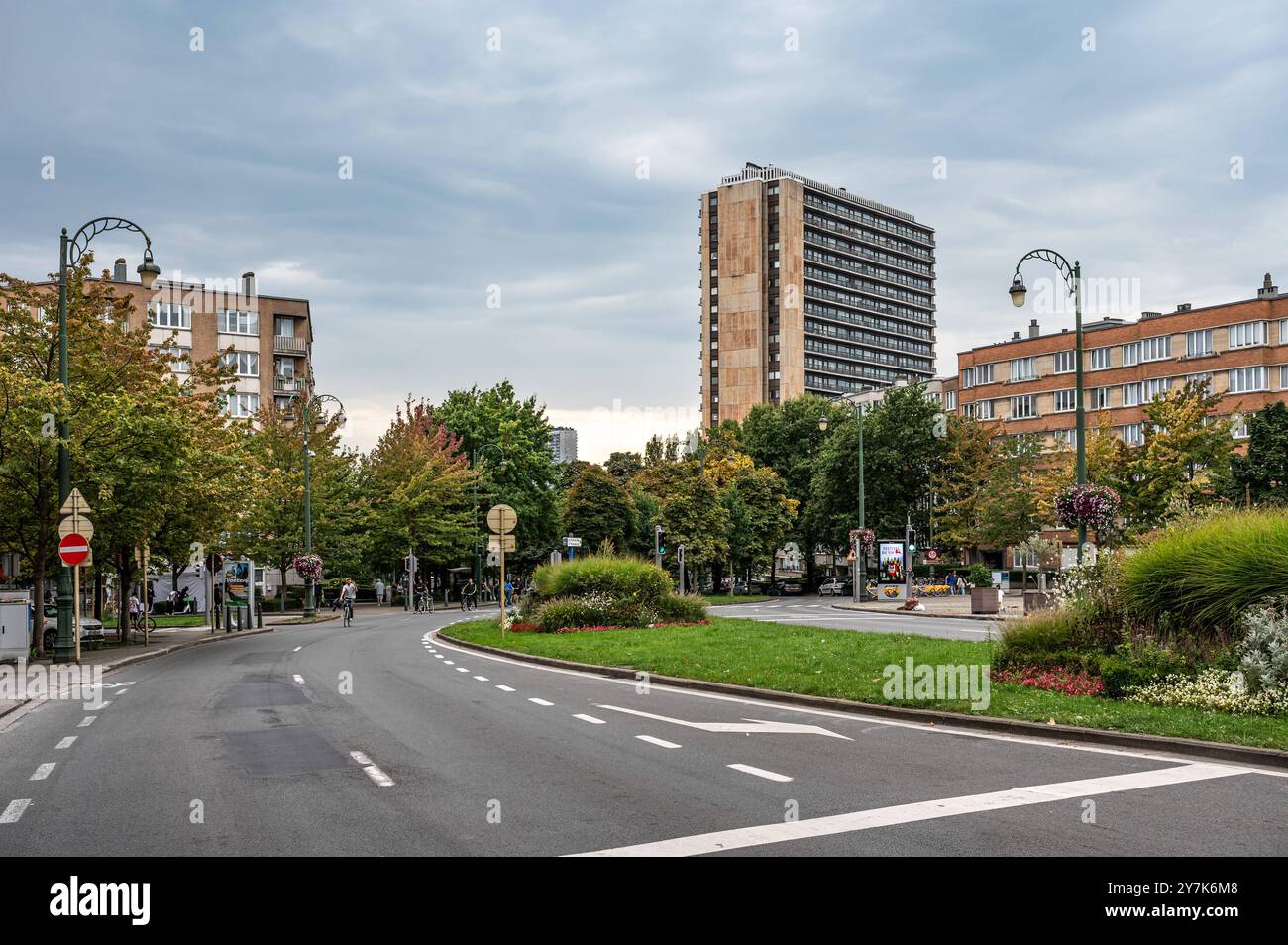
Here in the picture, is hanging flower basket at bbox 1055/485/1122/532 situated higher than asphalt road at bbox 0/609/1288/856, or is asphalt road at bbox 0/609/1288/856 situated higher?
hanging flower basket at bbox 1055/485/1122/532

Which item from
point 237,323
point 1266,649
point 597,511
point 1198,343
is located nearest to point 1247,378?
point 1198,343

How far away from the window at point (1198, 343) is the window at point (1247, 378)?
2.50 metres

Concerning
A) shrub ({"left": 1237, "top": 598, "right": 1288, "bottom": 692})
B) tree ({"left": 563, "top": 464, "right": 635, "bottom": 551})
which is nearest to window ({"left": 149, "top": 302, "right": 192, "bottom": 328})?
tree ({"left": 563, "top": 464, "right": 635, "bottom": 551})

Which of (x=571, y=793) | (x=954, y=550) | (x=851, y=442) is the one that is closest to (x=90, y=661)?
(x=571, y=793)

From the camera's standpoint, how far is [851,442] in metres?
74.1

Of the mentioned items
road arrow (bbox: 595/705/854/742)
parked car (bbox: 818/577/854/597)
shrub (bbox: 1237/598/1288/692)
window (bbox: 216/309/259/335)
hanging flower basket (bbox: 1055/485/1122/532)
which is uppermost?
window (bbox: 216/309/259/335)

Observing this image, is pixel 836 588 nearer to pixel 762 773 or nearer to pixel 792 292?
pixel 762 773

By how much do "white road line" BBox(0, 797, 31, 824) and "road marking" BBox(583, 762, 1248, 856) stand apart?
14.4 feet

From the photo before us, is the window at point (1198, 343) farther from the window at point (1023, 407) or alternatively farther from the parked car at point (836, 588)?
the parked car at point (836, 588)

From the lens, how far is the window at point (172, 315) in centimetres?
8219

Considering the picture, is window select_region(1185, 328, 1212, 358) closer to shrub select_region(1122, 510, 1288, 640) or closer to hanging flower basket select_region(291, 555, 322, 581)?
hanging flower basket select_region(291, 555, 322, 581)

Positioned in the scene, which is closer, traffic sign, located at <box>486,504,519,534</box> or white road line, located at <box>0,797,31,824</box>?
white road line, located at <box>0,797,31,824</box>

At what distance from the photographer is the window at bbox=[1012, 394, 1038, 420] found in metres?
88.2

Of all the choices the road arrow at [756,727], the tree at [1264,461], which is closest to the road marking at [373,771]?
the road arrow at [756,727]
